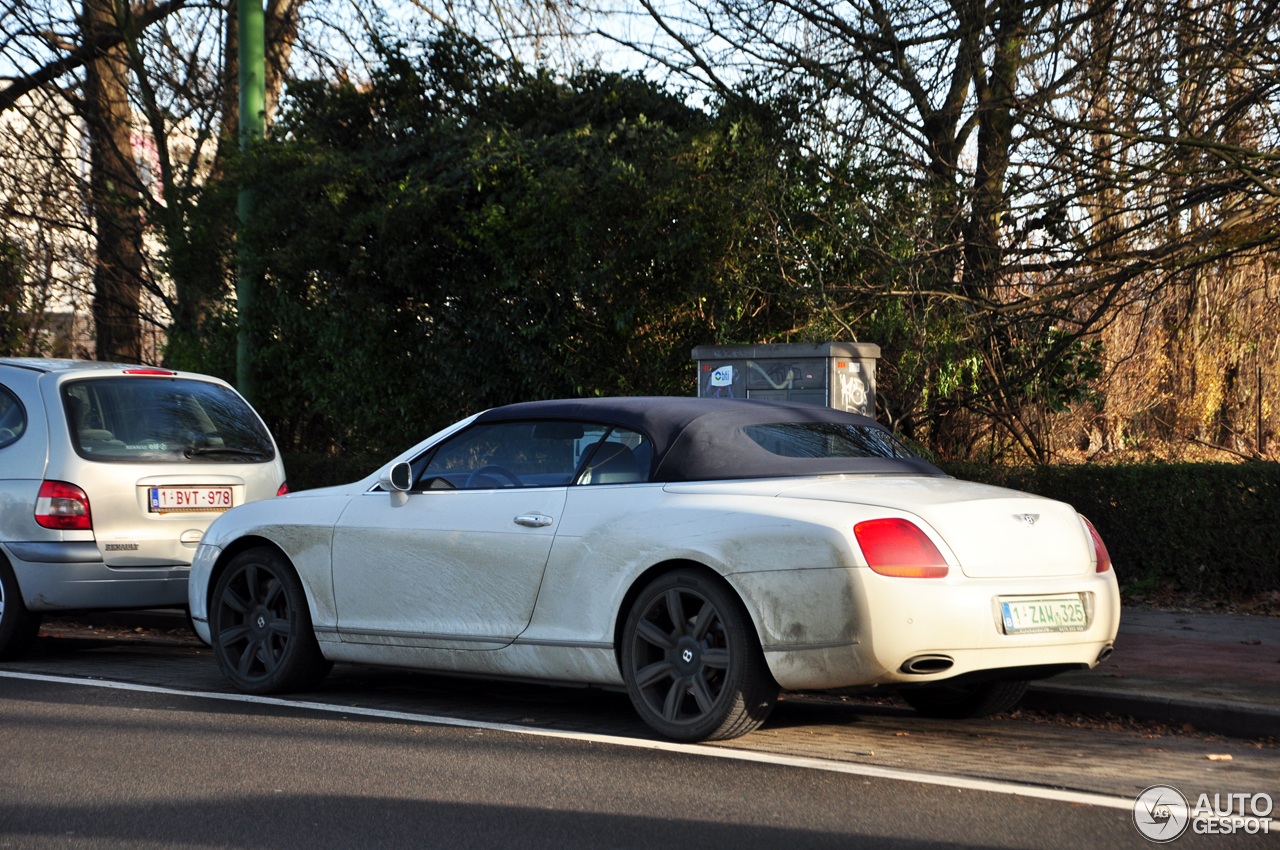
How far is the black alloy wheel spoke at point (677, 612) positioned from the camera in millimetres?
5598

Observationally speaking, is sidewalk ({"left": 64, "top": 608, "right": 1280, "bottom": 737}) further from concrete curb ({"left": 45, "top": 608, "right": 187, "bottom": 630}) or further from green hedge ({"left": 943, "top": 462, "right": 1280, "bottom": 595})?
concrete curb ({"left": 45, "top": 608, "right": 187, "bottom": 630})

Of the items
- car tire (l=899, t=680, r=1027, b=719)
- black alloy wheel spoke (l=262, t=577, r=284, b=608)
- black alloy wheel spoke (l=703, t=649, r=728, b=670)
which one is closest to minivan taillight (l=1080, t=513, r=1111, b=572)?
car tire (l=899, t=680, r=1027, b=719)

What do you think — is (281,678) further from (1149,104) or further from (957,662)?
(1149,104)

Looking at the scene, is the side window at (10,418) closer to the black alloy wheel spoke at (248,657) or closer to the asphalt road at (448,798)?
the black alloy wheel spoke at (248,657)

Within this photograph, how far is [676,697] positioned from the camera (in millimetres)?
5641

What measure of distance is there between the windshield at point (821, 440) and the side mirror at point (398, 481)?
1.71m

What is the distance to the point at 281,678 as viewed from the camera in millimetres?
→ 6945

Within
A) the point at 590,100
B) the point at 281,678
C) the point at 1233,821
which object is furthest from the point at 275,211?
the point at 1233,821

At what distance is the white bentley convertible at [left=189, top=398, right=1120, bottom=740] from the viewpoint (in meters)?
5.24

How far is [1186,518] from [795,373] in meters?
3.00

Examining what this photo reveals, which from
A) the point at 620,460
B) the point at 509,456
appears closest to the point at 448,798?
the point at 620,460

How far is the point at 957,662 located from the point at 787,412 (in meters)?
1.61
